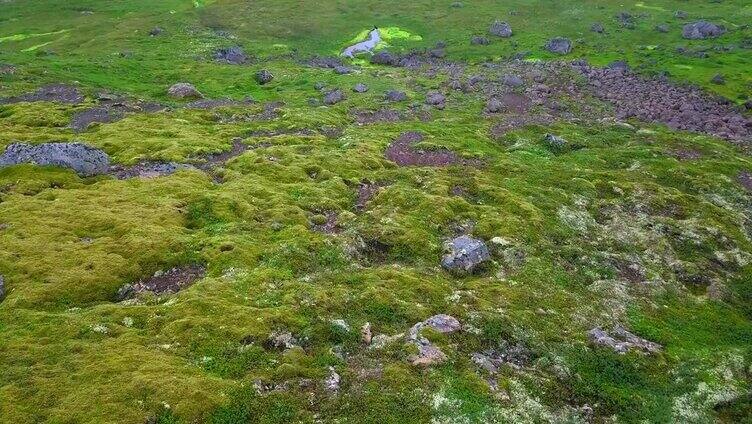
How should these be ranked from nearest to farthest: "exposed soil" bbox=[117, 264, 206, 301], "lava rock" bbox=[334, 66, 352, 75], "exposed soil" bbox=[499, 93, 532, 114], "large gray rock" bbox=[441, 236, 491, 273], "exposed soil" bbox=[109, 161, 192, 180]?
"exposed soil" bbox=[117, 264, 206, 301], "large gray rock" bbox=[441, 236, 491, 273], "exposed soil" bbox=[109, 161, 192, 180], "exposed soil" bbox=[499, 93, 532, 114], "lava rock" bbox=[334, 66, 352, 75]

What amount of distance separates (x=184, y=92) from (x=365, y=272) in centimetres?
5569

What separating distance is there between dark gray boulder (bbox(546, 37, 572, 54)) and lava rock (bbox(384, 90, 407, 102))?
41345 millimetres

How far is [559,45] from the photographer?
103 metres

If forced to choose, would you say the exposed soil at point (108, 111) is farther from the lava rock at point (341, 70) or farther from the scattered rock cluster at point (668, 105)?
the scattered rock cluster at point (668, 105)

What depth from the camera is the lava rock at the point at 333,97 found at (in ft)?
247

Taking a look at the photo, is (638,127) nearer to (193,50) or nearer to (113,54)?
(193,50)

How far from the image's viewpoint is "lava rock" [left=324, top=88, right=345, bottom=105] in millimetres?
75325

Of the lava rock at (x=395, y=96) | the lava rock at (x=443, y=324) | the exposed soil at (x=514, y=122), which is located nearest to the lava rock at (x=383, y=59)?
the lava rock at (x=395, y=96)

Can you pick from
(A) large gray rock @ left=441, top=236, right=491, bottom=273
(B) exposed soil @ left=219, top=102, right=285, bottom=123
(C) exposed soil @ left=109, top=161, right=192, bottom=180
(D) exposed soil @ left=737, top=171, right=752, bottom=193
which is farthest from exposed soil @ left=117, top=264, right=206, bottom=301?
(D) exposed soil @ left=737, top=171, right=752, bottom=193

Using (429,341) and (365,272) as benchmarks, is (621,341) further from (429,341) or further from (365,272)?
(365,272)

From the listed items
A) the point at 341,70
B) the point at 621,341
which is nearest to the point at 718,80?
the point at 341,70

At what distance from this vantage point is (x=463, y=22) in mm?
124625

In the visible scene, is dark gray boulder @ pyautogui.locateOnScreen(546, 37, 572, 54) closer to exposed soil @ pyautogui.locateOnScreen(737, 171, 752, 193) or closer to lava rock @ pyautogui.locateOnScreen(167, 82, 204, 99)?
exposed soil @ pyautogui.locateOnScreen(737, 171, 752, 193)

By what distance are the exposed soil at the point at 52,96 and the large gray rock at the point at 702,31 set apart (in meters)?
109
